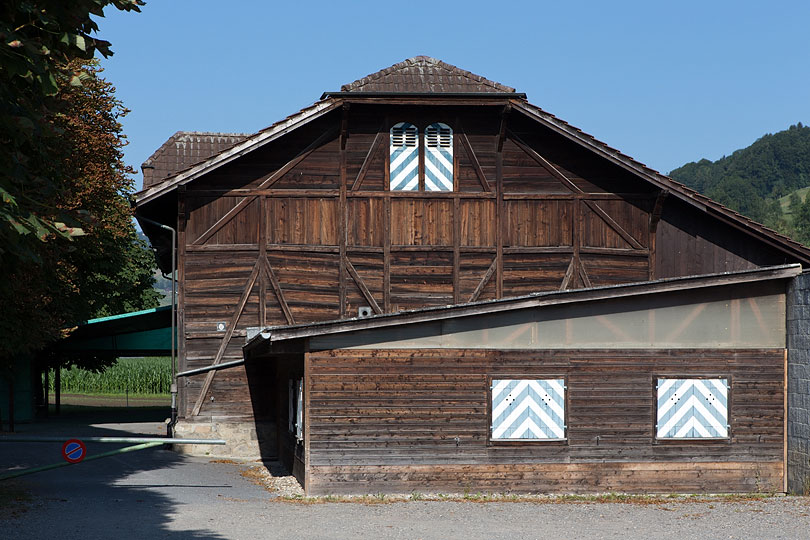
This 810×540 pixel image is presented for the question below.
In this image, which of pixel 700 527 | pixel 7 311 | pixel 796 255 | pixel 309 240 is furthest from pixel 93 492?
pixel 796 255

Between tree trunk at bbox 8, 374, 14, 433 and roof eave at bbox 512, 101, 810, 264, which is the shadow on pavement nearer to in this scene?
tree trunk at bbox 8, 374, 14, 433

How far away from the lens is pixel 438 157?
2231 centimetres

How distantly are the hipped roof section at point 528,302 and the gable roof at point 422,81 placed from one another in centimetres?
716

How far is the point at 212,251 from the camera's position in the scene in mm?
21922

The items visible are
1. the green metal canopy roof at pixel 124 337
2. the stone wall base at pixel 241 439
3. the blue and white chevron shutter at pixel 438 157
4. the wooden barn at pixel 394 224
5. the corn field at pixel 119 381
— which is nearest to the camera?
the wooden barn at pixel 394 224

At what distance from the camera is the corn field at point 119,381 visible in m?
53.1

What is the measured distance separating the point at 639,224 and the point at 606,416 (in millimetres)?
7359

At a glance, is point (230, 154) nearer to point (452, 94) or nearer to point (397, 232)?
point (397, 232)

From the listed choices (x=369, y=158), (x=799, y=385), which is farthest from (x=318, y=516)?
(x=369, y=158)

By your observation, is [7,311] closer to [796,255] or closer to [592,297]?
[592,297]

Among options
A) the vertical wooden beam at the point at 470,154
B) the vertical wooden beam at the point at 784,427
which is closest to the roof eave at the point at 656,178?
the vertical wooden beam at the point at 470,154

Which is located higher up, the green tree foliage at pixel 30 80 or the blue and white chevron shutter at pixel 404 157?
the blue and white chevron shutter at pixel 404 157

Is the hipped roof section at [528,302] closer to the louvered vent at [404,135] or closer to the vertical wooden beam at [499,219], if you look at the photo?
the vertical wooden beam at [499,219]

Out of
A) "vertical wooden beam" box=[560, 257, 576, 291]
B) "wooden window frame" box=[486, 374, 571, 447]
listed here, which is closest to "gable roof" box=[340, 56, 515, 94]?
"vertical wooden beam" box=[560, 257, 576, 291]
